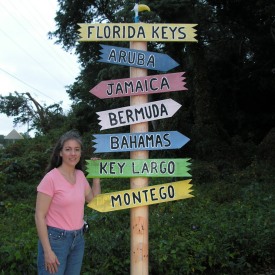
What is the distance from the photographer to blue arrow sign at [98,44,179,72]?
148 inches

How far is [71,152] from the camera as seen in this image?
330 centimetres

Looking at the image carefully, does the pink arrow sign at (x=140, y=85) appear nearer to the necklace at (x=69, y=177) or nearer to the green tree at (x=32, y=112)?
the necklace at (x=69, y=177)

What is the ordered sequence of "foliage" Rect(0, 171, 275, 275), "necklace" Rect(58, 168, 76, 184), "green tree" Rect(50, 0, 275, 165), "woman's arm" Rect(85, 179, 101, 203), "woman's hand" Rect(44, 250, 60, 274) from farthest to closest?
"green tree" Rect(50, 0, 275, 165) < "foliage" Rect(0, 171, 275, 275) < "woman's arm" Rect(85, 179, 101, 203) < "necklace" Rect(58, 168, 76, 184) < "woman's hand" Rect(44, 250, 60, 274)

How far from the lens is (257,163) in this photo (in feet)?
45.1

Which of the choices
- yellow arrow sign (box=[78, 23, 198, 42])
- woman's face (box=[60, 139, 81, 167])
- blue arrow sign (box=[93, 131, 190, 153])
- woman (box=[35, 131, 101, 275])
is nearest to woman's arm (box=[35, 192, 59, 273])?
woman (box=[35, 131, 101, 275])

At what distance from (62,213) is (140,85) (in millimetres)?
1349

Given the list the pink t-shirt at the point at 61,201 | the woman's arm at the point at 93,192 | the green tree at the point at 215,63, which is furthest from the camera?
the green tree at the point at 215,63

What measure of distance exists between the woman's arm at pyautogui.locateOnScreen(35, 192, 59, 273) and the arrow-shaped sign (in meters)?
0.65

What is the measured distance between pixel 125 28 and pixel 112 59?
0.99ft

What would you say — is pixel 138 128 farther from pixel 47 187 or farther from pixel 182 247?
pixel 182 247

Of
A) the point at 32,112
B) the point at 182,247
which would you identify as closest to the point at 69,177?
the point at 182,247

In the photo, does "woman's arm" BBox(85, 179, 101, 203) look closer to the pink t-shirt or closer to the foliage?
the pink t-shirt

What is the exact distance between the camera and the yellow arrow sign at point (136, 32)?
375 cm

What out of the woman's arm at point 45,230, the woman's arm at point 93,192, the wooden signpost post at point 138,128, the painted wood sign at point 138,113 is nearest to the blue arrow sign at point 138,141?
the wooden signpost post at point 138,128
